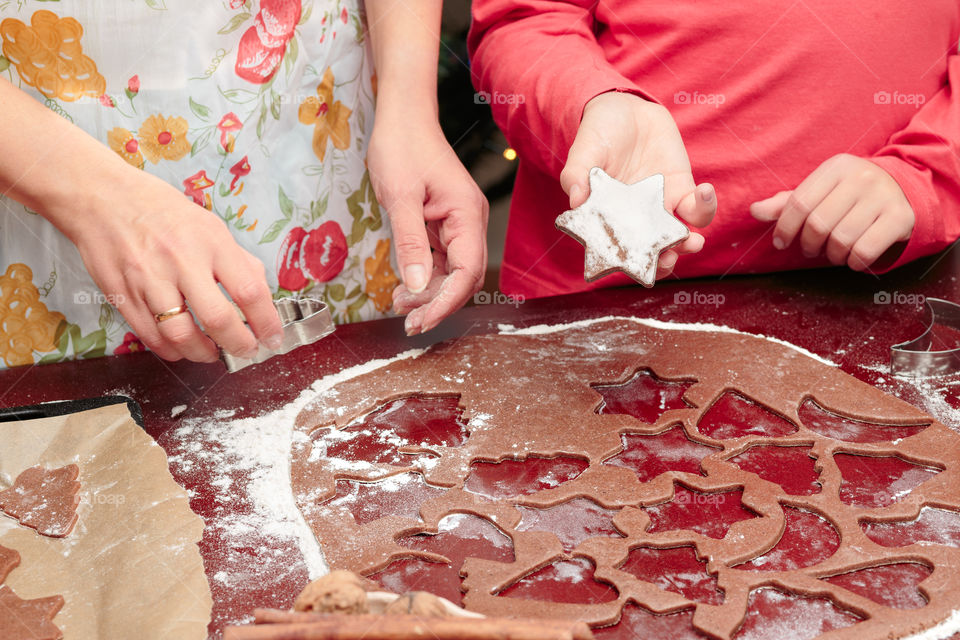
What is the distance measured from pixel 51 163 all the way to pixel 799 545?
3.61ft

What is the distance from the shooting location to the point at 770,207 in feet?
5.18

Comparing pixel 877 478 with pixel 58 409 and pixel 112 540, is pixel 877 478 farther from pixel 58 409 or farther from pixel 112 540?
pixel 58 409

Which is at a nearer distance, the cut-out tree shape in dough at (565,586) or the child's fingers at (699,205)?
the cut-out tree shape in dough at (565,586)

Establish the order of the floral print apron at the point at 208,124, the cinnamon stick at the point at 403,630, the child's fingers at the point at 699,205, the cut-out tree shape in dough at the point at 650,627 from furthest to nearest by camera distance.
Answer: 1. the floral print apron at the point at 208,124
2. the child's fingers at the point at 699,205
3. the cut-out tree shape in dough at the point at 650,627
4. the cinnamon stick at the point at 403,630

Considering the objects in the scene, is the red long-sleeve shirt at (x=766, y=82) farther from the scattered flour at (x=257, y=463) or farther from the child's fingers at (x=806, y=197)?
the scattered flour at (x=257, y=463)

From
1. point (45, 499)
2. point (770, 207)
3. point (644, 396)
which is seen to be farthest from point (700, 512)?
point (45, 499)

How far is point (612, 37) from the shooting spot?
67.8 inches

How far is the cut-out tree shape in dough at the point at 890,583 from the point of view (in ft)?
3.00

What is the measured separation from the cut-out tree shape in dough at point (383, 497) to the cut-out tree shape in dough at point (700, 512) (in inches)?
11.7

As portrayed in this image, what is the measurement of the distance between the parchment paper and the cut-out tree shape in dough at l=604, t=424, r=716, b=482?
1.93 feet

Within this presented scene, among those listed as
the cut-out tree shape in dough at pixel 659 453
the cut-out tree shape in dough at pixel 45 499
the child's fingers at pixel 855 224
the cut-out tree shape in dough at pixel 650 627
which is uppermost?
the child's fingers at pixel 855 224

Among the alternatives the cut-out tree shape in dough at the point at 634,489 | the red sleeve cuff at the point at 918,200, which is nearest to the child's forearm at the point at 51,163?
the cut-out tree shape in dough at the point at 634,489

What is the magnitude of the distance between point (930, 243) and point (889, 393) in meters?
0.45

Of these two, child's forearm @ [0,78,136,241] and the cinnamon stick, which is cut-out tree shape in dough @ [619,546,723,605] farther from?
child's forearm @ [0,78,136,241]
